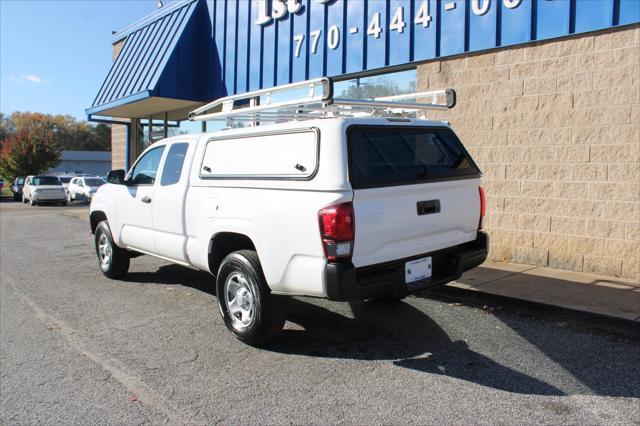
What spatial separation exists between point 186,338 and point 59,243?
785 centimetres

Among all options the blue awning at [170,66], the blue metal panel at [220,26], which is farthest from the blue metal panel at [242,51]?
the blue awning at [170,66]

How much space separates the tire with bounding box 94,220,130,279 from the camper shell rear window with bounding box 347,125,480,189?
177 inches

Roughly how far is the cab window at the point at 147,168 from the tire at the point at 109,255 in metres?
1.06

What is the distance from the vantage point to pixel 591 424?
10.9 feet

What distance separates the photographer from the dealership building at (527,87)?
6.66 metres

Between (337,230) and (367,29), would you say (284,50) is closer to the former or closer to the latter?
(367,29)

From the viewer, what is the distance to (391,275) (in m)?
4.22

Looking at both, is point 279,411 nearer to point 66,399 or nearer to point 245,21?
point 66,399

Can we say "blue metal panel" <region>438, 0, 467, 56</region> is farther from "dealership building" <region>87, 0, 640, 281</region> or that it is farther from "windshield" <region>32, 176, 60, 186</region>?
"windshield" <region>32, 176, 60, 186</region>

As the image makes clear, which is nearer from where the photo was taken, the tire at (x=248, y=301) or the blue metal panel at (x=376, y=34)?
the tire at (x=248, y=301)

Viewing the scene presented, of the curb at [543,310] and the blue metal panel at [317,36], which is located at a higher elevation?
the blue metal panel at [317,36]

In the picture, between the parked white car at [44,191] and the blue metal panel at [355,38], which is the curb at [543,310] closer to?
the blue metal panel at [355,38]

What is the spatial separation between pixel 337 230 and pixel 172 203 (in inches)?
104

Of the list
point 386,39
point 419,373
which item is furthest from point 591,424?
point 386,39
